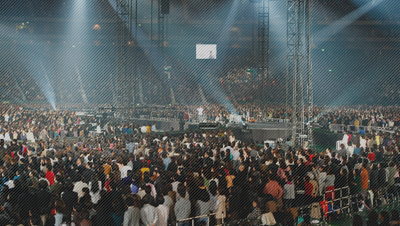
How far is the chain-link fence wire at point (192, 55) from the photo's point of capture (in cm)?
3738

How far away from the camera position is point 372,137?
43.4 ft

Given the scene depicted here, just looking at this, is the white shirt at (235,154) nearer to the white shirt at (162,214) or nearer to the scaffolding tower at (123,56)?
the white shirt at (162,214)

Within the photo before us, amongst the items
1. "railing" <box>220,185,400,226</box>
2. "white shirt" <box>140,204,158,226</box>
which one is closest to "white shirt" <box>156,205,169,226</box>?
"white shirt" <box>140,204,158,226</box>

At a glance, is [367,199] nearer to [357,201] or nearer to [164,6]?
[357,201]

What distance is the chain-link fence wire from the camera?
3738 centimetres

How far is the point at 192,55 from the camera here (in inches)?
1737

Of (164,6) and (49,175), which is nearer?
(49,175)

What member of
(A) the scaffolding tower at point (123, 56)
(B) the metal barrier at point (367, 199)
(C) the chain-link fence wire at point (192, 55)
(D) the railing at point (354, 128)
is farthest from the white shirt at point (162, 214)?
(C) the chain-link fence wire at point (192, 55)

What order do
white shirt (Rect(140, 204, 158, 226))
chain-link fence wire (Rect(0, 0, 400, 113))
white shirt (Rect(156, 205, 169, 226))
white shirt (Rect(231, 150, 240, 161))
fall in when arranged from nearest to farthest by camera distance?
white shirt (Rect(140, 204, 158, 226)), white shirt (Rect(156, 205, 169, 226)), white shirt (Rect(231, 150, 240, 161)), chain-link fence wire (Rect(0, 0, 400, 113))

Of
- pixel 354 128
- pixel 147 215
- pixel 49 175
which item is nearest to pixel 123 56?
pixel 354 128

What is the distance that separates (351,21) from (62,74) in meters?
30.5

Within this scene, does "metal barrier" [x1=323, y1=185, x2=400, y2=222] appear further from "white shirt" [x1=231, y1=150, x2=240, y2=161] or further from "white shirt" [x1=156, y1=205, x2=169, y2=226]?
"white shirt" [x1=156, y1=205, x2=169, y2=226]

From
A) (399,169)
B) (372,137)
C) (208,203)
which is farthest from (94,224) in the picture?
(372,137)

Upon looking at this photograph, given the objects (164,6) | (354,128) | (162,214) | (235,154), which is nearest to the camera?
(162,214)
